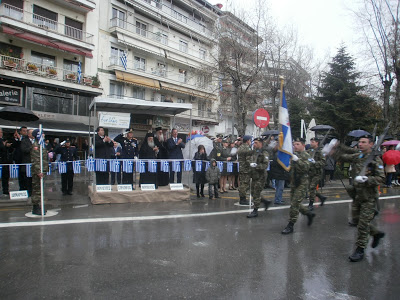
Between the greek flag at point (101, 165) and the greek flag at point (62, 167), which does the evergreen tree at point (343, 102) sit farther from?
the greek flag at point (62, 167)

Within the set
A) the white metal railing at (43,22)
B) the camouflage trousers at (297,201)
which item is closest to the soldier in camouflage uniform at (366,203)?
the camouflage trousers at (297,201)

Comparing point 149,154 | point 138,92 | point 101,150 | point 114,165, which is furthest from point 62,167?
point 138,92

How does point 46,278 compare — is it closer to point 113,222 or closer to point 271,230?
point 113,222

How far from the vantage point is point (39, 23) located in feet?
71.1

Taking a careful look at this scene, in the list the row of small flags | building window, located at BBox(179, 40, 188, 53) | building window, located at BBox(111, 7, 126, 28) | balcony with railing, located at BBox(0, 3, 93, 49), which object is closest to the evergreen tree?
the row of small flags

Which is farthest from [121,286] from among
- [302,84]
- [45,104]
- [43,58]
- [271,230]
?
[302,84]

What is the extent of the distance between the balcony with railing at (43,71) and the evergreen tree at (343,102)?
60.4ft

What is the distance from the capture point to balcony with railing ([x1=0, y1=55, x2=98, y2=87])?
19.6 meters

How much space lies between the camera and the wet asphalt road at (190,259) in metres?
3.30

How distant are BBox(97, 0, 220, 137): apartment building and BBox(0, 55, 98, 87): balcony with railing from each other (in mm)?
2280

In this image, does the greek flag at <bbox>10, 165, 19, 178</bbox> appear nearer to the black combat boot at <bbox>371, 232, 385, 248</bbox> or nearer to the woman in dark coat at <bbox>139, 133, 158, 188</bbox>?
the woman in dark coat at <bbox>139, 133, 158, 188</bbox>

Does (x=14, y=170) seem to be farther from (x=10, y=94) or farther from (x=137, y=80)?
(x=137, y=80)

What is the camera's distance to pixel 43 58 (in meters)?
22.5

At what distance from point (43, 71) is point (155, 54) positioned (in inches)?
450
